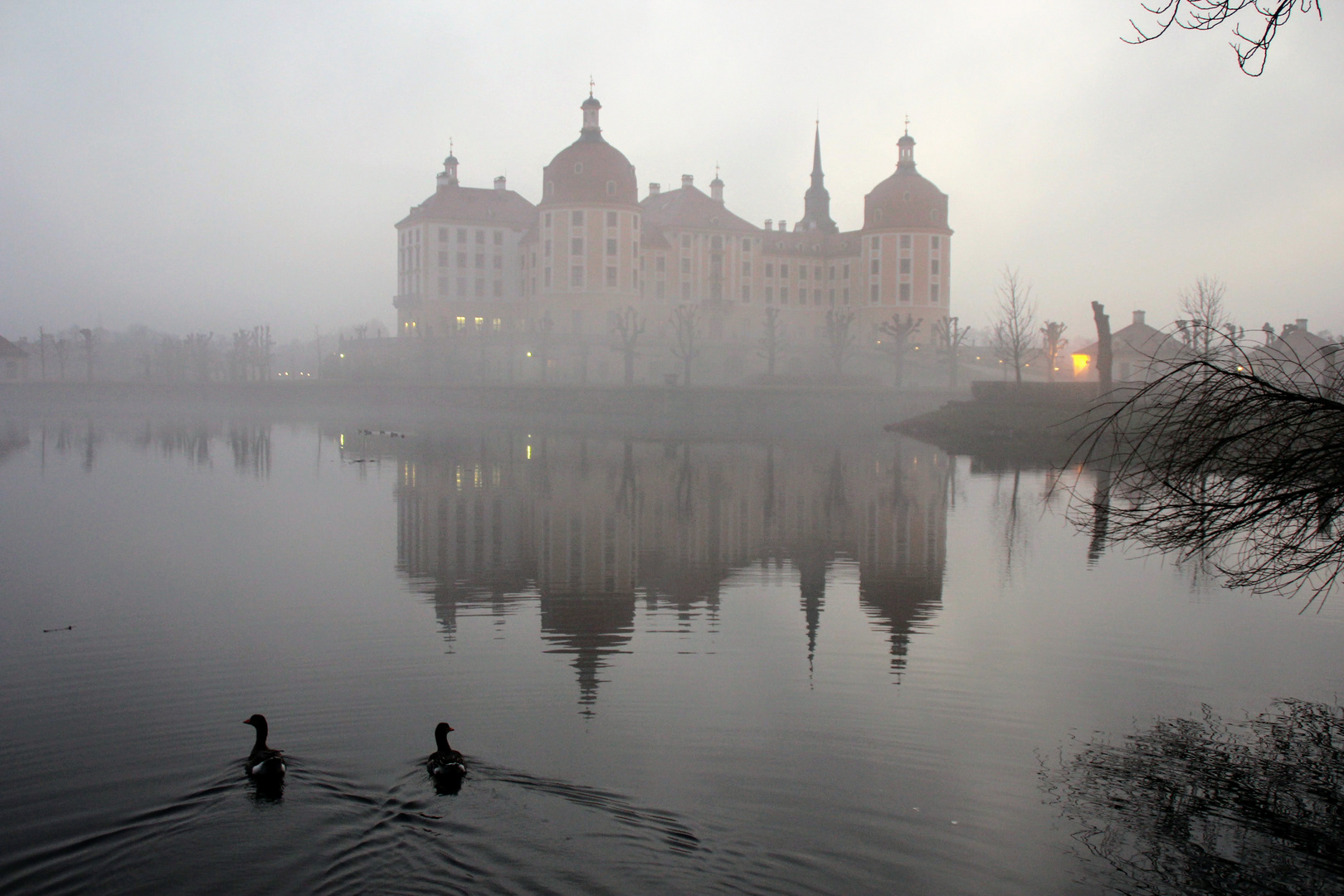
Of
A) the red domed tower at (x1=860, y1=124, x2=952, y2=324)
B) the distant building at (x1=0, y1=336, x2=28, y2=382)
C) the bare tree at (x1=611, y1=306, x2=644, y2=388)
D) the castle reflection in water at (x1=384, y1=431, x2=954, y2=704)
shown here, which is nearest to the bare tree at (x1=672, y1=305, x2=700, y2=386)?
the bare tree at (x1=611, y1=306, x2=644, y2=388)

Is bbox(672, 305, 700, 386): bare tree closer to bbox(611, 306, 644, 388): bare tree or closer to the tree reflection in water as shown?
bbox(611, 306, 644, 388): bare tree

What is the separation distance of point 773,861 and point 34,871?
4739mm

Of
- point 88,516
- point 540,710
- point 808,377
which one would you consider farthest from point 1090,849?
point 808,377

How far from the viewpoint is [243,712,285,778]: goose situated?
26.9 ft

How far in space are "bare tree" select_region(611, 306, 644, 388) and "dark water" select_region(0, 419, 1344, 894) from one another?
178 ft

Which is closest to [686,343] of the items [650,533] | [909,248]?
[909,248]

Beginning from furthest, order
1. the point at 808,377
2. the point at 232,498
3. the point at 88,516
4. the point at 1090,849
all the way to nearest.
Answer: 1. the point at 808,377
2. the point at 232,498
3. the point at 88,516
4. the point at 1090,849

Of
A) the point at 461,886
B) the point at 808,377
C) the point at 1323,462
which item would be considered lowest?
the point at 461,886

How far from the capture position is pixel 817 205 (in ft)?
424

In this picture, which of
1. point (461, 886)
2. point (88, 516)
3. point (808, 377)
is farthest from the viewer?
point (808, 377)

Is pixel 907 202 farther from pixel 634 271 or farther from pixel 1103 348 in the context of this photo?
pixel 1103 348

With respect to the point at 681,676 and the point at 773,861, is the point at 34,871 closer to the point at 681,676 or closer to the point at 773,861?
the point at 773,861

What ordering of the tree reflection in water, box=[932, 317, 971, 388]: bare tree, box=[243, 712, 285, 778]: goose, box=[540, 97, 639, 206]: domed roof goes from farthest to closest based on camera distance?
box=[540, 97, 639, 206]: domed roof → box=[932, 317, 971, 388]: bare tree → box=[243, 712, 285, 778]: goose → the tree reflection in water

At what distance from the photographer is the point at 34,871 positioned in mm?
6934
